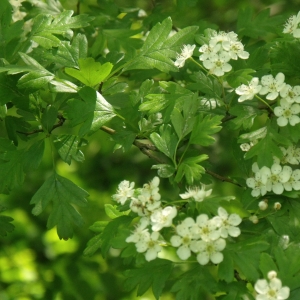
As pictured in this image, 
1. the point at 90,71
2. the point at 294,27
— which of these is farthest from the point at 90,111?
the point at 294,27

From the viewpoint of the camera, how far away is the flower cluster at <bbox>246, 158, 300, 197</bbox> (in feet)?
4.33

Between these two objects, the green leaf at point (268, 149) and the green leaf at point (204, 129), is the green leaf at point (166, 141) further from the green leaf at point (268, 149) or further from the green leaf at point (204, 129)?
the green leaf at point (268, 149)

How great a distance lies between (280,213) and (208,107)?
31 cm

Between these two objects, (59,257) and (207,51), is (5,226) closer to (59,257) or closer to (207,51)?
(207,51)

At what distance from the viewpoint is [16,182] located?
1.54 m

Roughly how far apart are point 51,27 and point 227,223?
778 millimetres

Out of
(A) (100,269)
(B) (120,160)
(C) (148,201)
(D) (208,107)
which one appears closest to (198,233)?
(C) (148,201)

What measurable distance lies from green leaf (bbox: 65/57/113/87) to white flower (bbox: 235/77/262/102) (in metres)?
0.31

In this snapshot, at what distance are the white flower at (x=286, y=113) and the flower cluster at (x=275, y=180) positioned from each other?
0.32 feet

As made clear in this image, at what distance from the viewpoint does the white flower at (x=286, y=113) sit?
4.36ft

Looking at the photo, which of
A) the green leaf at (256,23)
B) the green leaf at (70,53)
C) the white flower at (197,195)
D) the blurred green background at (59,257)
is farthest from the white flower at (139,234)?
the blurred green background at (59,257)

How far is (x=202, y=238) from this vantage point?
114cm

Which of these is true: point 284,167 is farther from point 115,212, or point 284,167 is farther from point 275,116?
point 115,212

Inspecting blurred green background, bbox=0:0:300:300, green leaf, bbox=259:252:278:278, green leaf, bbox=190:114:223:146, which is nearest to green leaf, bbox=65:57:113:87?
green leaf, bbox=190:114:223:146
